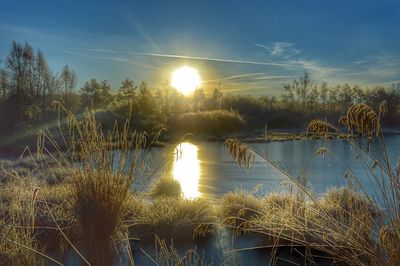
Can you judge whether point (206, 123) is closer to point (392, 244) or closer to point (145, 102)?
point (145, 102)

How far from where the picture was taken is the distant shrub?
27281mm

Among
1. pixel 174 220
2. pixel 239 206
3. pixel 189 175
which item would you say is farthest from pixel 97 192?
pixel 189 175

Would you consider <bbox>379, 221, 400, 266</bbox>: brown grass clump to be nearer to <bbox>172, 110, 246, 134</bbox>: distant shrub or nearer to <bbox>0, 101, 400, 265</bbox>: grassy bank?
<bbox>0, 101, 400, 265</bbox>: grassy bank

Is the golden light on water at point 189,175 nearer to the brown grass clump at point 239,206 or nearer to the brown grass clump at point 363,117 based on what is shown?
the brown grass clump at point 239,206

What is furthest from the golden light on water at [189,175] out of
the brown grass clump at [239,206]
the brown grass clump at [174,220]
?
the brown grass clump at [174,220]

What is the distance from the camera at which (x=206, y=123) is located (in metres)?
27.9

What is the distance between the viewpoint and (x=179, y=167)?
1295cm

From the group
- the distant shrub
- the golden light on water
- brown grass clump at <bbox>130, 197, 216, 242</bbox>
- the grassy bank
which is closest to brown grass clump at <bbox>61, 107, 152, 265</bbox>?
the grassy bank

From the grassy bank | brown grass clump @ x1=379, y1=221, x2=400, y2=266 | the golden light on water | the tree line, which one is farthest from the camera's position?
the tree line

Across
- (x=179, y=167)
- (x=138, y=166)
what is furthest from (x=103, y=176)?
(x=179, y=167)

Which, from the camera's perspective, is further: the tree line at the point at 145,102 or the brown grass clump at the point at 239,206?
the tree line at the point at 145,102

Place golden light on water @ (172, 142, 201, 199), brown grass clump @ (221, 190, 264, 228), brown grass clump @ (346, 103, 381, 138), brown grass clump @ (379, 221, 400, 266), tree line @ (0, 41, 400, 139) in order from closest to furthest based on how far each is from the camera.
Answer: brown grass clump @ (346, 103, 381, 138)
brown grass clump @ (379, 221, 400, 266)
brown grass clump @ (221, 190, 264, 228)
golden light on water @ (172, 142, 201, 199)
tree line @ (0, 41, 400, 139)

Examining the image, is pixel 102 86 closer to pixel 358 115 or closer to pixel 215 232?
pixel 215 232

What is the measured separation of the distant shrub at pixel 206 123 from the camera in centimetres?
2728
